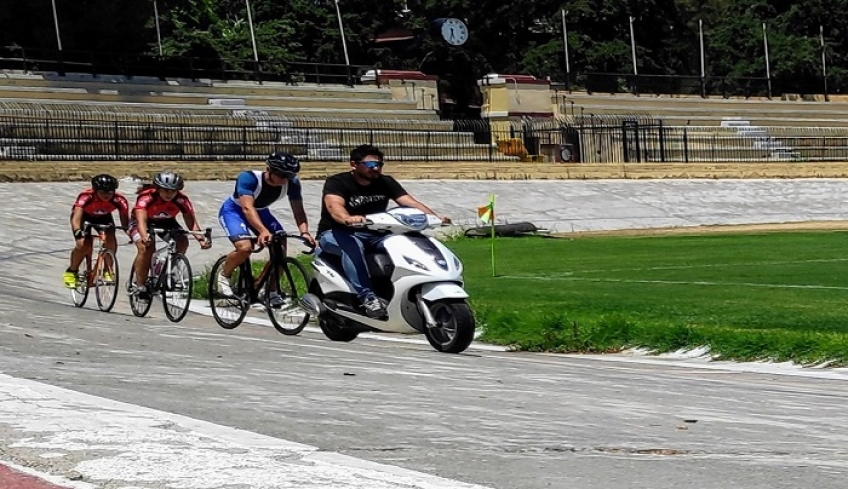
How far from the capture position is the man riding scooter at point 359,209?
47.8 feet

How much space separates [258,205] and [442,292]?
3.00 m

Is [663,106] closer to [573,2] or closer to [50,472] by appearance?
[573,2]

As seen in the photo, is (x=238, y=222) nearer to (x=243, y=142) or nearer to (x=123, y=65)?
(x=243, y=142)

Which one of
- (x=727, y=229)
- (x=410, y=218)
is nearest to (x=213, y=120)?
(x=727, y=229)

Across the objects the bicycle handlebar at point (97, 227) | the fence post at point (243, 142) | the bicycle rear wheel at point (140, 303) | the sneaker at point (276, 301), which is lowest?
the bicycle rear wheel at point (140, 303)

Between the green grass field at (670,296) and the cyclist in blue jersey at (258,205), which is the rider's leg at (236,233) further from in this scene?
the green grass field at (670,296)

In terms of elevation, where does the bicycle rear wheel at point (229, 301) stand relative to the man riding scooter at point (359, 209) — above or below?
below

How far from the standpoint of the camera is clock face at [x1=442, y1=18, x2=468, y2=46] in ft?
270

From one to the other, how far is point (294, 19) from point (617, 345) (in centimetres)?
7417

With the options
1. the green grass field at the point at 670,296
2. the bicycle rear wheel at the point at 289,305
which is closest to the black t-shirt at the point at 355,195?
the bicycle rear wheel at the point at 289,305

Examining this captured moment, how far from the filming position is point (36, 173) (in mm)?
38469

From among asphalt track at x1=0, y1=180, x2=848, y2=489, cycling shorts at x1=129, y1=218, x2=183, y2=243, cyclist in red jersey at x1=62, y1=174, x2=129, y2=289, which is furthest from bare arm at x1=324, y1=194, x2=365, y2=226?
cyclist in red jersey at x1=62, y1=174, x2=129, y2=289

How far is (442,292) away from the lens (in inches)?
548

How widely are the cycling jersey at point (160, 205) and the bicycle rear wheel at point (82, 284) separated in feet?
6.66
